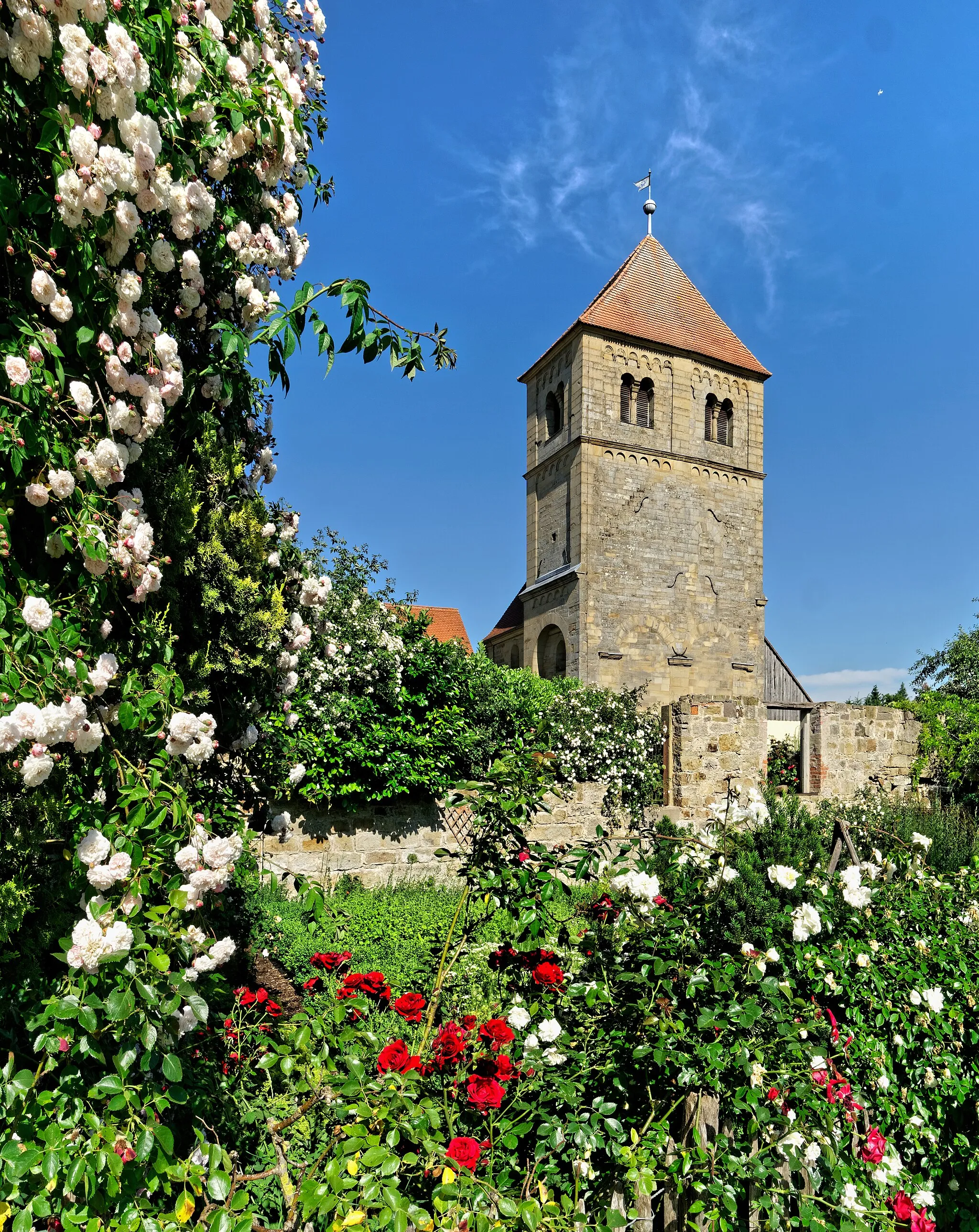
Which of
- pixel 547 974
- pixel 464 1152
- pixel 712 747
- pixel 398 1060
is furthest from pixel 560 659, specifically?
pixel 464 1152

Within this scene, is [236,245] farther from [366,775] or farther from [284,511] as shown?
[366,775]

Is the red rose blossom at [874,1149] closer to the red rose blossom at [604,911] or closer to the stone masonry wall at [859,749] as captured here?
the red rose blossom at [604,911]

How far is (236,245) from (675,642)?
17110mm

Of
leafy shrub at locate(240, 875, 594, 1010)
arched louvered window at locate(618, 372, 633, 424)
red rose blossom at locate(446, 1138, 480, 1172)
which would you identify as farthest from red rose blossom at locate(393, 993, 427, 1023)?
arched louvered window at locate(618, 372, 633, 424)

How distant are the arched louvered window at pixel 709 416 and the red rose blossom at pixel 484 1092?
64.3ft

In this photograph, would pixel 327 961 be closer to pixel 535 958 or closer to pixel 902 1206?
pixel 535 958

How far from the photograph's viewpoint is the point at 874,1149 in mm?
2174

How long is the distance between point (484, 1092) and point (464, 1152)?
24 centimetres

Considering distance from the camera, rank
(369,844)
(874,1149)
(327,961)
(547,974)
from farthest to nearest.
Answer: (369,844) < (327,961) < (547,974) < (874,1149)

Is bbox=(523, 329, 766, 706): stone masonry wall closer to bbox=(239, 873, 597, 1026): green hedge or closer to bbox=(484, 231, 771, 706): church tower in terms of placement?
bbox=(484, 231, 771, 706): church tower

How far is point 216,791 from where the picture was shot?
260 cm

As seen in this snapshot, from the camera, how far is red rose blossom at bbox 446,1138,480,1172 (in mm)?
1663

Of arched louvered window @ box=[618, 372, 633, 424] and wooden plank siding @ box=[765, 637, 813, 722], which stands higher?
arched louvered window @ box=[618, 372, 633, 424]

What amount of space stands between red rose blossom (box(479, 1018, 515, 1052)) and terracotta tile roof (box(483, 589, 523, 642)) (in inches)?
794
